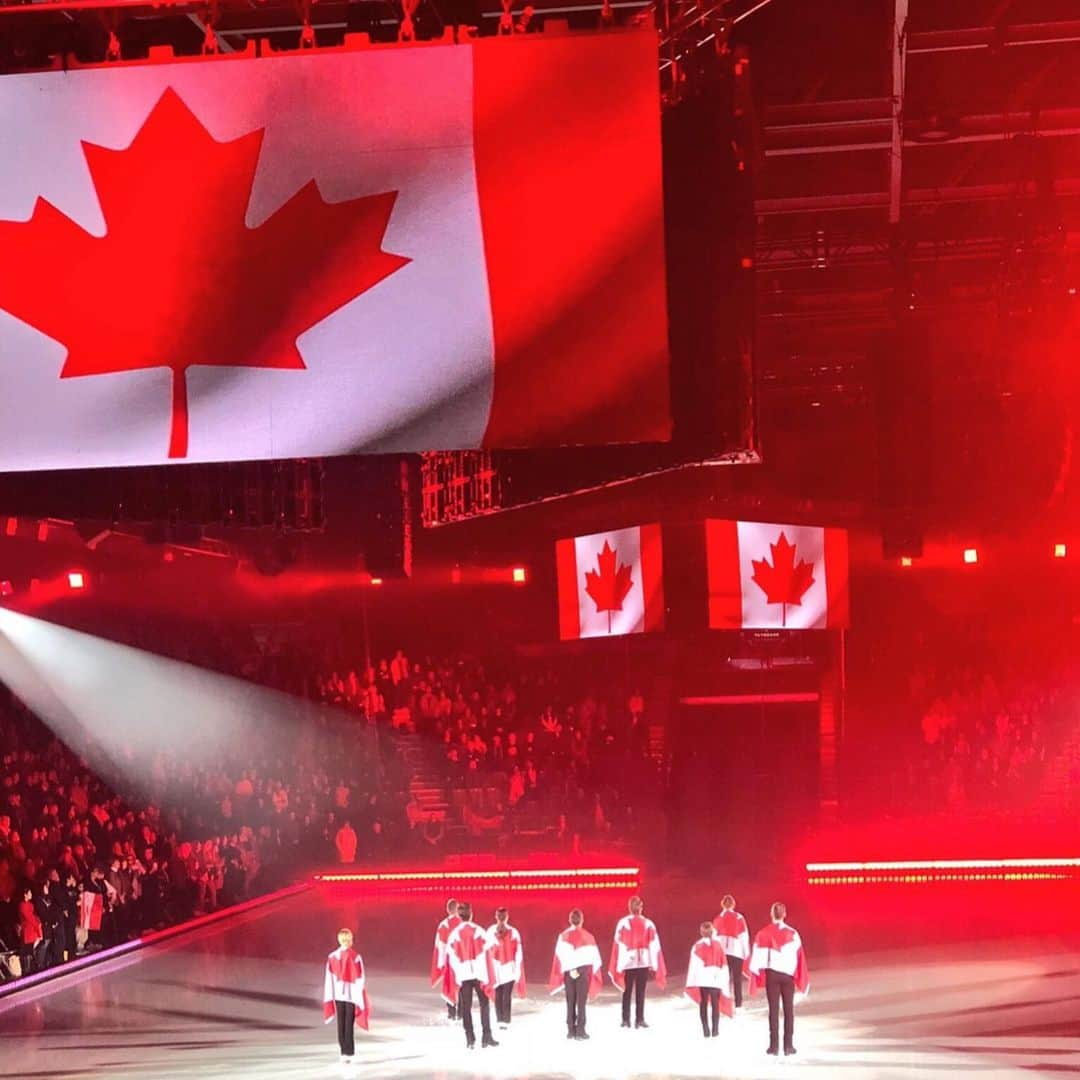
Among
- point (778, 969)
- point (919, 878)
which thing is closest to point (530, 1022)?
point (778, 969)

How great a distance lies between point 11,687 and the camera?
2352cm

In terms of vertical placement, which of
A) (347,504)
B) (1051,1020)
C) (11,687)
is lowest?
(1051,1020)

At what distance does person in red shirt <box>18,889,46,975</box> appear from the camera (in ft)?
54.5

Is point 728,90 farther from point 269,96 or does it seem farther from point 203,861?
point 203,861

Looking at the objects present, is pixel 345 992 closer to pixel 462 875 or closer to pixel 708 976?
pixel 708 976

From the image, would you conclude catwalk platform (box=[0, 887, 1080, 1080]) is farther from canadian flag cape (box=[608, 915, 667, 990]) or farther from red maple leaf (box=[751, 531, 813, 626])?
red maple leaf (box=[751, 531, 813, 626])

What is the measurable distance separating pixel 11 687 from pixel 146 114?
17429mm

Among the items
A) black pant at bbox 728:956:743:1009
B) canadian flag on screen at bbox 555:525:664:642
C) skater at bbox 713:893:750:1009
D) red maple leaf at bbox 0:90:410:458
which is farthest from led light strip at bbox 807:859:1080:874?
red maple leaf at bbox 0:90:410:458

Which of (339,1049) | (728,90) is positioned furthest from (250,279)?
(339,1049)

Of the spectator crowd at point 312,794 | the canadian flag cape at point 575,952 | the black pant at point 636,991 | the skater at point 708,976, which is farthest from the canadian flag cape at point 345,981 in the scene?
the spectator crowd at point 312,794

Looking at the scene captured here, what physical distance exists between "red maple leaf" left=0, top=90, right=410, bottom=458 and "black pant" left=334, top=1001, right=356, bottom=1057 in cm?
672

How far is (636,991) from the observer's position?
13.9 meters

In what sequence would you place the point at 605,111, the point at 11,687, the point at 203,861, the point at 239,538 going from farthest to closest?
the point at 239,538
the point at 11,687
the point at 203,861
the point at 605,111

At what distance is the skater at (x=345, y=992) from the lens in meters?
12.8
